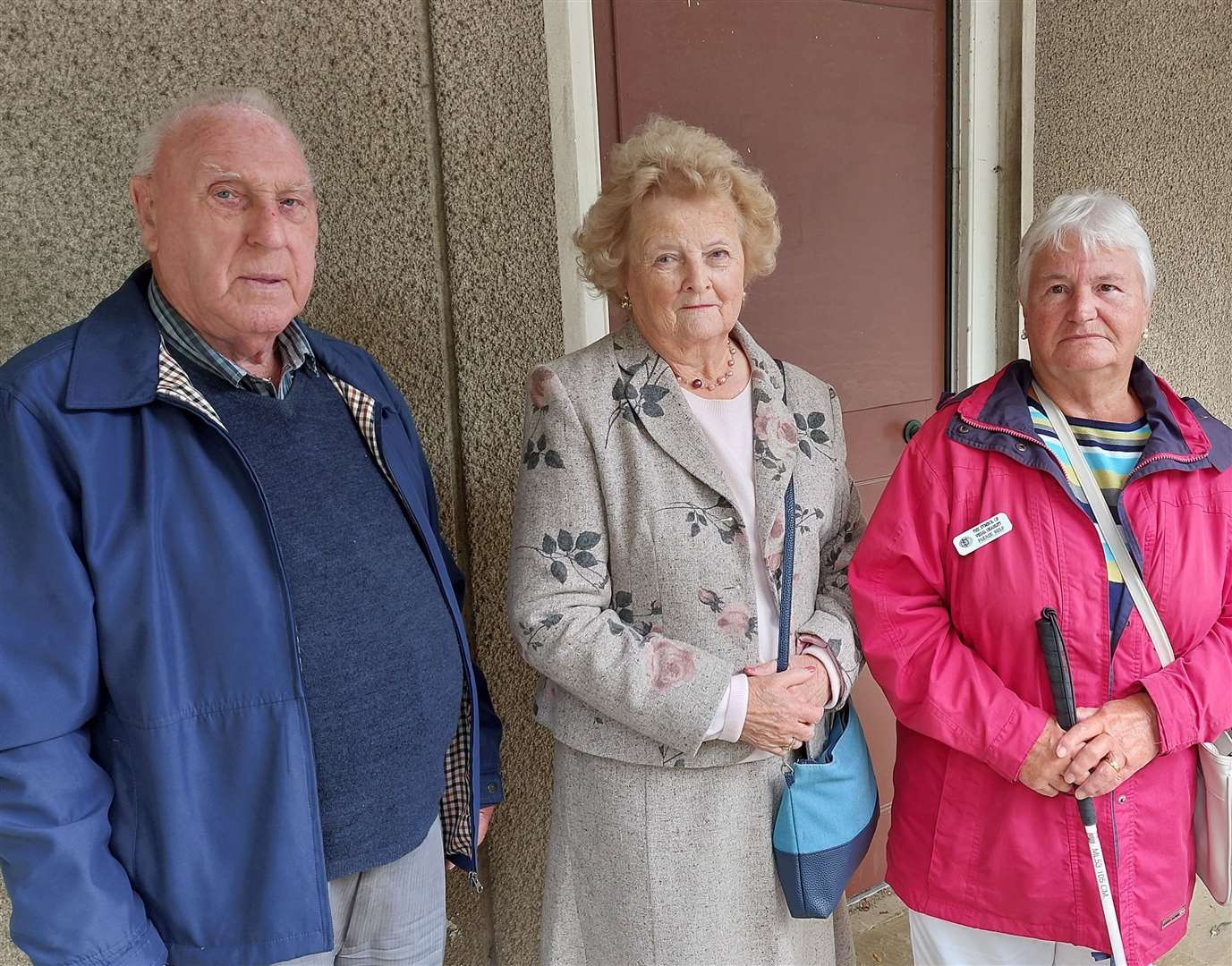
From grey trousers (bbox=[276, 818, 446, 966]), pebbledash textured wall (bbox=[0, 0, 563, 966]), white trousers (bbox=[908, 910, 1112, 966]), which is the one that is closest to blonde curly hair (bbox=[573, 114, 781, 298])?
pebbledash textured wall (bbox=[0, 0, 563, 966])

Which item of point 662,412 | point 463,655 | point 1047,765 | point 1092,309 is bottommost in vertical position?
point 1047,765

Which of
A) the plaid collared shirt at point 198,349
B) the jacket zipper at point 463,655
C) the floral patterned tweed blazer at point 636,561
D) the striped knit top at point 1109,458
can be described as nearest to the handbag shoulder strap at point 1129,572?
the striped knit top at point 1109,458

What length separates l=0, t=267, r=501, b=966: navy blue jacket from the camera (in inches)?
49.7

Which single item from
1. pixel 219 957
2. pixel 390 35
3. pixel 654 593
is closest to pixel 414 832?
pixel 219 957

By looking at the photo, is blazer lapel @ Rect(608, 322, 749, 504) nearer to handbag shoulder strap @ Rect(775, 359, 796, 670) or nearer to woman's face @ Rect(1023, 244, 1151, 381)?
handbag shoulder strap @ Rect(775, 359, 796, 670)

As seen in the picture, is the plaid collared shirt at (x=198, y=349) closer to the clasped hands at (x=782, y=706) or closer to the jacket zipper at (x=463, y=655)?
the jacket zipper at (x=463, y=655)

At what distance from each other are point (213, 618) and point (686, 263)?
3.28 feet

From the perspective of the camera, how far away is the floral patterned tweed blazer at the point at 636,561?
1688 mm

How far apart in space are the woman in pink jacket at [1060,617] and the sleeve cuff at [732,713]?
293 millimetres

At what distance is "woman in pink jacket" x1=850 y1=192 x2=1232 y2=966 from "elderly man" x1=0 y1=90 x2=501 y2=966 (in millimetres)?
881

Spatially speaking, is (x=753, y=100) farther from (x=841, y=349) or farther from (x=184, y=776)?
(x=184, y=776)

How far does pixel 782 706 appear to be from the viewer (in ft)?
5.68

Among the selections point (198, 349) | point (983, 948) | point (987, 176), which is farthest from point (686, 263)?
point (987, 176)

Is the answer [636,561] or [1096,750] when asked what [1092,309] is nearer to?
[1096,750]
